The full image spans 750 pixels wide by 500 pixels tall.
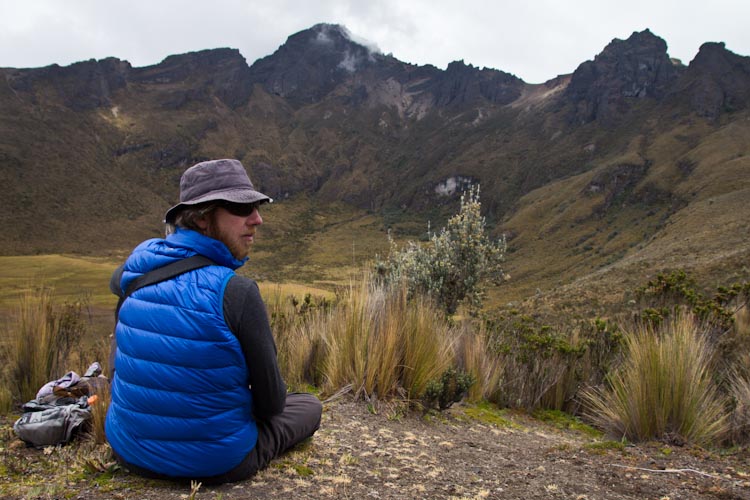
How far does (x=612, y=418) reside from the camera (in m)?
4.38

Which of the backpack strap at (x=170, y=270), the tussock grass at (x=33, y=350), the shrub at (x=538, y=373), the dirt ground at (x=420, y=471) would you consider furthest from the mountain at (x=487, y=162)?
the tussock grass at (x=33, y=350)

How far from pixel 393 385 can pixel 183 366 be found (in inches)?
102

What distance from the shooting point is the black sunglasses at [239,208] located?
263 cm

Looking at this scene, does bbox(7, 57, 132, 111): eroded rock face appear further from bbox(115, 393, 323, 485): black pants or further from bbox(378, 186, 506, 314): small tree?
bbox(115, 393, 323, 485): black pants

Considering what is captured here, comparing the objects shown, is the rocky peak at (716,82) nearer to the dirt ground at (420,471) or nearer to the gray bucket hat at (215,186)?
the dirt ground at (420,471)

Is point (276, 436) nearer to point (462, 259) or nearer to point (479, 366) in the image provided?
point (479, 366)

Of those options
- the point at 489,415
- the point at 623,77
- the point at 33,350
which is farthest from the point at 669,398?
the point at 623,77

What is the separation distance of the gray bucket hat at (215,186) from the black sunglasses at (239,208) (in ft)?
0.24

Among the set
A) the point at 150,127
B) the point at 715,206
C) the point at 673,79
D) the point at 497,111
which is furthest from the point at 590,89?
the point at 150,127

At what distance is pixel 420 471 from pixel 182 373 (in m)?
1.58

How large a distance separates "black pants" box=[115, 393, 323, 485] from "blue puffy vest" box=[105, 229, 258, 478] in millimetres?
69

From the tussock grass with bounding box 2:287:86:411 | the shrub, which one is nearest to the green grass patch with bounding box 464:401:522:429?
the shrub

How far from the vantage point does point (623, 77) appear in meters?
138

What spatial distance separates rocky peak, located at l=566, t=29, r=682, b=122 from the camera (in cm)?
13506
